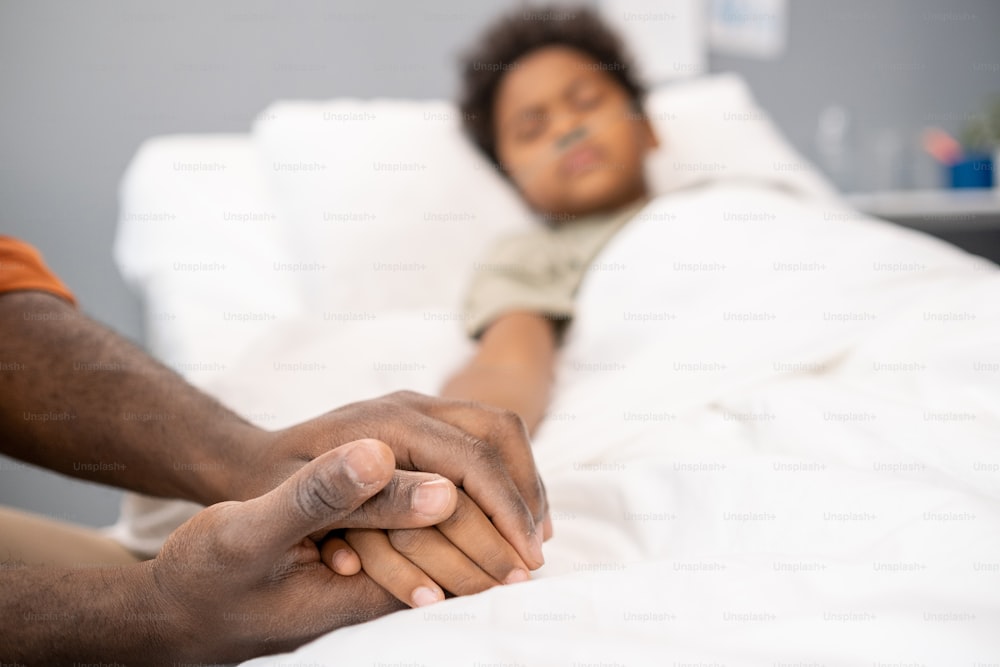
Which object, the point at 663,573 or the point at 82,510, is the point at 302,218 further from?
the point at 663,573

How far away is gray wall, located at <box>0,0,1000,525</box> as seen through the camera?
1.59m

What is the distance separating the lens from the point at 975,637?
36 centimetres

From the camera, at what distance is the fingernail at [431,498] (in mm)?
463

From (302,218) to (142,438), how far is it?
2.78 ft

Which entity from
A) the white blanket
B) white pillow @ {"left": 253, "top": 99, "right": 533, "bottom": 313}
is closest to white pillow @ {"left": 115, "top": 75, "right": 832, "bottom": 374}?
white pillow @ {"left": 253, "top": 99, "right": 533, "bottom": 313}

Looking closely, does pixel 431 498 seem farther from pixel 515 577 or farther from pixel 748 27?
pixel 748 27

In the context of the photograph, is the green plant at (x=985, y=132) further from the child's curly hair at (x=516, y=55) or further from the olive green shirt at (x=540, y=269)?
the olive green shirt at (x=540, y=269)

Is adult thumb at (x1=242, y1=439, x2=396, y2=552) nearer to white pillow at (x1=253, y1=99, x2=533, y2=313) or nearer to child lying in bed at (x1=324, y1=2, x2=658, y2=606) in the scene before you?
child lying in bed at (x1=324, y1=2, x2=658, y2=606)

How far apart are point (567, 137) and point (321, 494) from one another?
115 centimetres

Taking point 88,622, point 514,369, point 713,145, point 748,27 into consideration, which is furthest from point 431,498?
point 748,27

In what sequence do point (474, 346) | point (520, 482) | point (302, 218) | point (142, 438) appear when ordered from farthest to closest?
1. point (302, 218)
2. point (474, 346)
3. point (142, 438)
4. point (520, 482)

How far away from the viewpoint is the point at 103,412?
26.4 inches

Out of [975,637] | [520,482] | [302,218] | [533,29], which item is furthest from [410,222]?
[975,637]

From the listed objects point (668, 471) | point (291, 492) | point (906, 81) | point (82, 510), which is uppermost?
point (291, 492)
